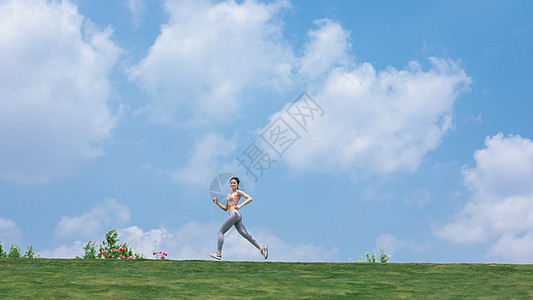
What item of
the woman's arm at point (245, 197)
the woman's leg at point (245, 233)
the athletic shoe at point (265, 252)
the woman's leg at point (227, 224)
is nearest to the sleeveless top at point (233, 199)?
the woman's arm at point (245, 197)

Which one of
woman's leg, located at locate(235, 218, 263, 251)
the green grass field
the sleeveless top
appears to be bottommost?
the green grass field

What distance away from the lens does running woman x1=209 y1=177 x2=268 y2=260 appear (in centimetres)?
1502

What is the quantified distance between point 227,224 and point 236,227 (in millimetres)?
314

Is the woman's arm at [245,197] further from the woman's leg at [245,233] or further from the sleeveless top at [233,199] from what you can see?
the woman's leg at [245,233]

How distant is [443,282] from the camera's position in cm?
1164

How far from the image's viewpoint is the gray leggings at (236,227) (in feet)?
49.2

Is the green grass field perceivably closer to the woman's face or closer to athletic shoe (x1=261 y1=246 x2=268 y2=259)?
athletic shoe (x1=261 y1=246 x2=268 y2=259)

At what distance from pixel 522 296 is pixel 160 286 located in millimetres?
6305

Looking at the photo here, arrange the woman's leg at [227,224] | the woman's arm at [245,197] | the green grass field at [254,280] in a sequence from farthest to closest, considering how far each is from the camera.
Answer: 1. the woman's arm at [245,197]
2. the woman's leg at [227,224]
3. the green grass field at [254,280]

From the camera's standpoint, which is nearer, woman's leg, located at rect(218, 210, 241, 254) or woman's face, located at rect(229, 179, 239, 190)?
woman's leg, located at rect(218, 210, 241, 254)

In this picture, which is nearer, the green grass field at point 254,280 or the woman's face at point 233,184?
the green grass field at point 254,280

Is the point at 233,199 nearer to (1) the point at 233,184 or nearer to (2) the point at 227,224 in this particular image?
(1) the point at 233,184

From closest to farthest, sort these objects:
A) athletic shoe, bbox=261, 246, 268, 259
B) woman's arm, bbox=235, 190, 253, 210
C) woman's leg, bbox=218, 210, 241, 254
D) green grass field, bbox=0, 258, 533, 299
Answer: green grass field, bbox=0, 258, 533, 299, woman's leg, bbox=218, 210, 241, 254, woman's arm, bbox=235, 190, 253, 210, athletic shoe, bbox=261, 246, 268, 259

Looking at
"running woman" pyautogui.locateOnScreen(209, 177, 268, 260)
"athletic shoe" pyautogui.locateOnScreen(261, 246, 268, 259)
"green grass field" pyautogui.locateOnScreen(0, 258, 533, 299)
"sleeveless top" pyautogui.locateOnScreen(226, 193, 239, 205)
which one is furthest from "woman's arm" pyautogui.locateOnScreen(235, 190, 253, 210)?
"green grass field" pyautogui.locateOnScreen(0, 258, 533, 299)
